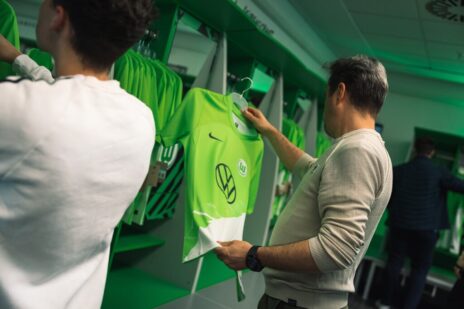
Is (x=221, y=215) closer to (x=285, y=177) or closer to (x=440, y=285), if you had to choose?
(x=285, y=177)

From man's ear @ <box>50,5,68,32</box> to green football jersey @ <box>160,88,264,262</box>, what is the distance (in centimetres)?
93

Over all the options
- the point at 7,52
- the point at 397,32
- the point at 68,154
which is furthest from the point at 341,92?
the point at 397,32

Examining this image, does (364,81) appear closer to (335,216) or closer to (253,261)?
(335,216)

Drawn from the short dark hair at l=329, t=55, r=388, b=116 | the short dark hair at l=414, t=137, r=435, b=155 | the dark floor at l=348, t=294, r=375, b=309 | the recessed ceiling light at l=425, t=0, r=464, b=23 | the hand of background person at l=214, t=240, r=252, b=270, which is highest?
the recessed ceiling light at l=425, t=0, r=464, b=23

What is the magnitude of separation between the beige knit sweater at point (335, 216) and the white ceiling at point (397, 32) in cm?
327

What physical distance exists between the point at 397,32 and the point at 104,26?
16.3ft

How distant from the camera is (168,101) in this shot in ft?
7.20

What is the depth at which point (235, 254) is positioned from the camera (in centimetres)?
153

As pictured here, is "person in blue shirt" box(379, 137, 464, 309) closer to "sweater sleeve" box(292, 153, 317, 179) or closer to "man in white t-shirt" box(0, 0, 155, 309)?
"sweater sleeve" box(292, 153, 317, 179)

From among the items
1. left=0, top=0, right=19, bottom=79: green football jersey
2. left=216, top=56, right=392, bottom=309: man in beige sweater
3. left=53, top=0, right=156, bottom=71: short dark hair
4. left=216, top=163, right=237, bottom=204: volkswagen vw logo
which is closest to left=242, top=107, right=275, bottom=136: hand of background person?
left=216, top=163, right=237, bottom=204: volkswagen vw logo

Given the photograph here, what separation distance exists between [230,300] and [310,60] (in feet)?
15.0

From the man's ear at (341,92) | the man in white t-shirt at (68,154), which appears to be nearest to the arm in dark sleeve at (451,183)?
the man's ear at (341,92)

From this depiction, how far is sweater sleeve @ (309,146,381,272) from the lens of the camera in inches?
51.7

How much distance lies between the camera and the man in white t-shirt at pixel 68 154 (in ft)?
2.59
